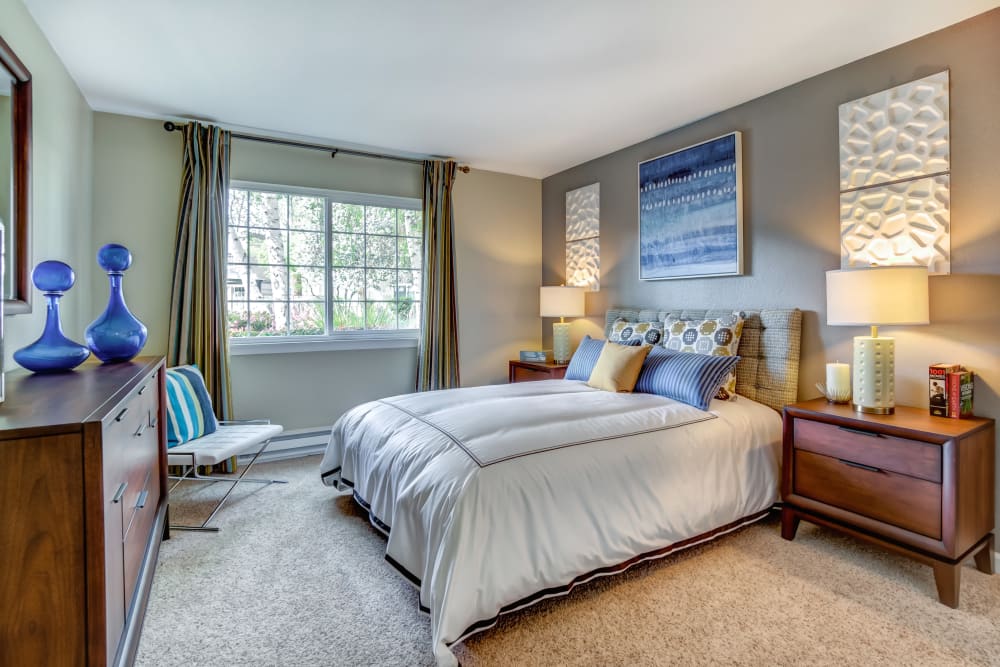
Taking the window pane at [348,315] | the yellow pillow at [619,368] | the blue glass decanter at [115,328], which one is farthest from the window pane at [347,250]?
the yellow pillow at [619,368]

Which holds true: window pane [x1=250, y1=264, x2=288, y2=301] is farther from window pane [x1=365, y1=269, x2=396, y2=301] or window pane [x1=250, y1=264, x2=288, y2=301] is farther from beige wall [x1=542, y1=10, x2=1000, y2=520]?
beige wall [x1=542, y1=10, x2=1000, y2=520]

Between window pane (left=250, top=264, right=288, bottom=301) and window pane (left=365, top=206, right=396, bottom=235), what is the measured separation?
0.77 m

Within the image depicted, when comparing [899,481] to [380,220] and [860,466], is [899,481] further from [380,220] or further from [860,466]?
[380,220]

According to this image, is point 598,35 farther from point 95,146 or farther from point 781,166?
point 95,146

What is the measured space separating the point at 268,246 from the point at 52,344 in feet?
7.15

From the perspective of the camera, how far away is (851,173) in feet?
8.86

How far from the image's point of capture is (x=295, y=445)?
3947 millimetres

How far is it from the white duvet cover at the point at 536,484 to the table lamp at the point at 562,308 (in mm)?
1583

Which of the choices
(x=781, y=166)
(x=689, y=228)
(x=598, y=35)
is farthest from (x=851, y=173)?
(x=598, y=35)

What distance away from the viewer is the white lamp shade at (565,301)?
4.37 metres

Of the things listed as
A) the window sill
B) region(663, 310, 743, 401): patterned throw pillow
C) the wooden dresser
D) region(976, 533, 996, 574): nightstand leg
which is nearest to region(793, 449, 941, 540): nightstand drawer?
region(976, 533, 996, 574): nightstand leg

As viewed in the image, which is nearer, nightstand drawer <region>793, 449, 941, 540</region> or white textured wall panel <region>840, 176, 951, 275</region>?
nightstand drawer <region>793, 449, 941, 540</region>

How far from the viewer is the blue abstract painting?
10.8 feet

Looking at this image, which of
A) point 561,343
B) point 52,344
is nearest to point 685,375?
point 561,343
